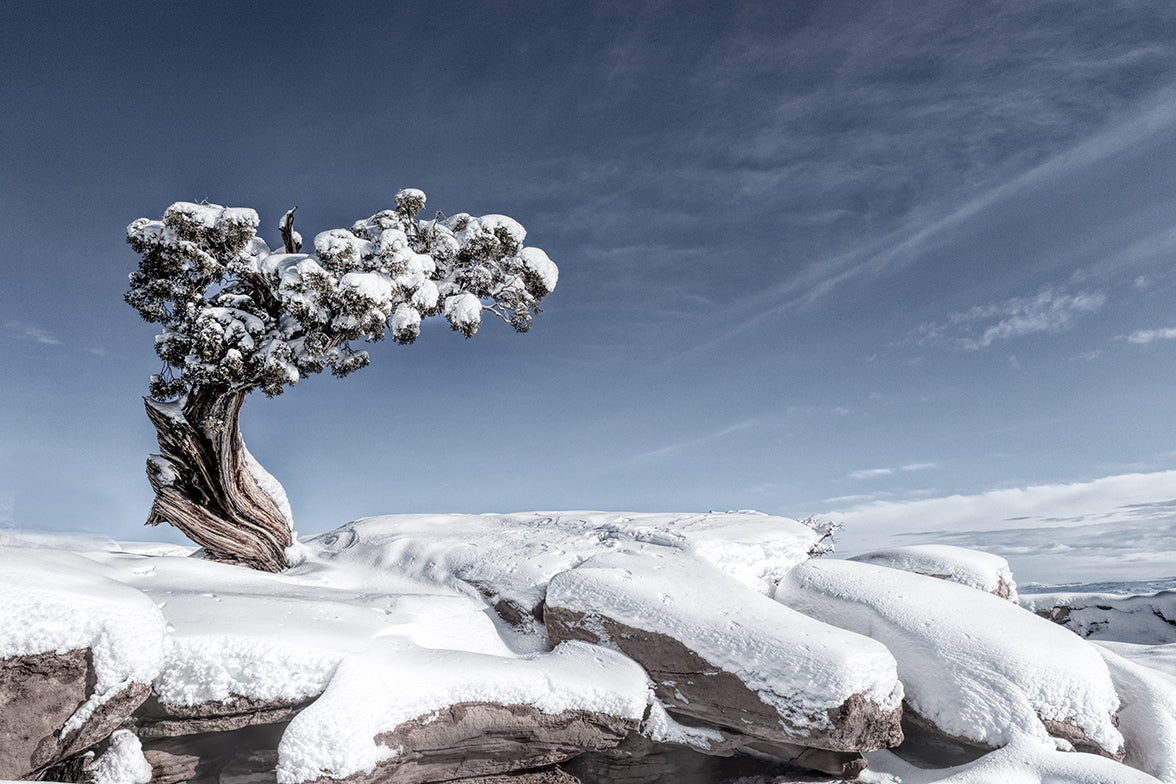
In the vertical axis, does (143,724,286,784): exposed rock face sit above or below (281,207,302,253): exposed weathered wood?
below

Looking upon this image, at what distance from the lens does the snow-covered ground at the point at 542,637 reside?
6.56 m

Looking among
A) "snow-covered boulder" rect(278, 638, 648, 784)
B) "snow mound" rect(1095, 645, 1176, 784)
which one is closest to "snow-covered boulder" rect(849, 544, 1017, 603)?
"snow mound" rect(1095, 645, 1176, 784)

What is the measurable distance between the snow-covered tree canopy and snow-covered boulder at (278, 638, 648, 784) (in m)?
6.51

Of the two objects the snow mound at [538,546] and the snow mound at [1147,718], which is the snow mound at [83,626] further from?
the snow mound at [1147,718]

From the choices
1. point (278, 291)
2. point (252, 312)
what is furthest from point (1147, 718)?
point (252, 312)

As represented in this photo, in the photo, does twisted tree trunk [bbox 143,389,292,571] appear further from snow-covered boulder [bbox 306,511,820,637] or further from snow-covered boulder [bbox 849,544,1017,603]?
snow-covered boulder [bbox 849,544,1017,603]

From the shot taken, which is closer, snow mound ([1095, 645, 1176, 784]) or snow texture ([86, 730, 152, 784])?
snow texture ([86, 730, 152, 784])

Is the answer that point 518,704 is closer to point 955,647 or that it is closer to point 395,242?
point 955,647

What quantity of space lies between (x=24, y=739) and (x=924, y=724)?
10.1 meters

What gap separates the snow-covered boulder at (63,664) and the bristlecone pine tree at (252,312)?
575 cm

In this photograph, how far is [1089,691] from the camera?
340 inches

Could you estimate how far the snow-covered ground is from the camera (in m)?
6.56

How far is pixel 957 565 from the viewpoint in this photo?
13070 mm

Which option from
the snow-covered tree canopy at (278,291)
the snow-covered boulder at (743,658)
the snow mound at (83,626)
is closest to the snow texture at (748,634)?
the snow-covered boulder at (743,658)
